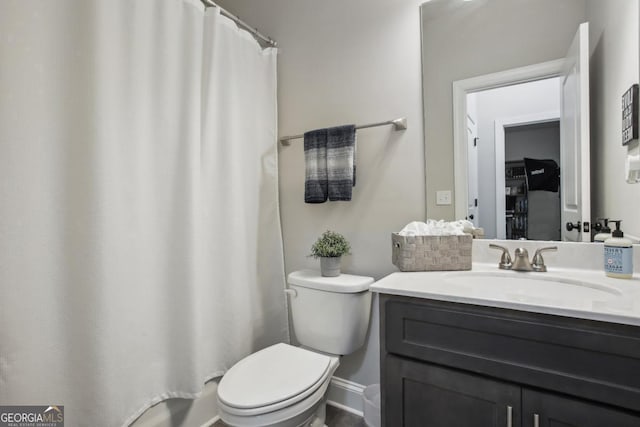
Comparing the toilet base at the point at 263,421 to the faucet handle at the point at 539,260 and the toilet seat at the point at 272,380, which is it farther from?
the faucet handle at the point at 539,260

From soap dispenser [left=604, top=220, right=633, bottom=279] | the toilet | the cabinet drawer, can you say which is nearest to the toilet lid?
the toilet

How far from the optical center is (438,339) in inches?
36.2

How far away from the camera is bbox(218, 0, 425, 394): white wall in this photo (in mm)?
1495

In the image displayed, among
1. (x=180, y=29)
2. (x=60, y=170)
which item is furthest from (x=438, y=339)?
(x=180, y=29)

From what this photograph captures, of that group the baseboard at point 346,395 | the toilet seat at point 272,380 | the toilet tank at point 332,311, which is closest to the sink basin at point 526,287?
the toilet tank at point 332,311

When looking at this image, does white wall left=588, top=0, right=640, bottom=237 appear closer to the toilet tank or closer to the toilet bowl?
the toilet tank

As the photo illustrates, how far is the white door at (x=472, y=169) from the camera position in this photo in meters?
1.39

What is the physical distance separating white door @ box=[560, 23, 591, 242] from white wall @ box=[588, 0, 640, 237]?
0.07 ft

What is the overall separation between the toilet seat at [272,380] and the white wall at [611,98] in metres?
1.21

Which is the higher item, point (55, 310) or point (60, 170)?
point (60, 170)

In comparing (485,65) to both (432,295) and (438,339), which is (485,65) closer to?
(432,295)

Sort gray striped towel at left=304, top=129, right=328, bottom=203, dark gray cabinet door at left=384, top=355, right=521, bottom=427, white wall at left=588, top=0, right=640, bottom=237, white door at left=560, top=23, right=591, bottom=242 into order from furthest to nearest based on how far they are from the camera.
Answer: gray striped towel at left=304, top=129, right=328, bottom=203
white door at left=560, top=23, right=591, bottom=242
white wall at left=588, top=0, right=640, bottom=237
dark gray cabinet door at left=384, top=355, right=521, bottom=427

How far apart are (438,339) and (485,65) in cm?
116

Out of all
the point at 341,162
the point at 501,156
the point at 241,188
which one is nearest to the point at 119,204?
the point at 241,188
